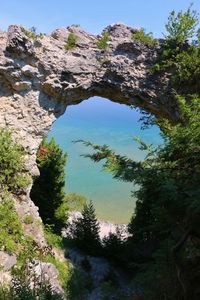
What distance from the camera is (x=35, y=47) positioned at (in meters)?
15.1

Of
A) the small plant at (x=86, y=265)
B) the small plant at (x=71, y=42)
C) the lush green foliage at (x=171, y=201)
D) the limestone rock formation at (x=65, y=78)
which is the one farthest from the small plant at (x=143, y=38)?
the small plant at (x=86, y=265)

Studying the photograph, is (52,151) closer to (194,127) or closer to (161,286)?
(194,127)

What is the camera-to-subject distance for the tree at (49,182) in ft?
64.4

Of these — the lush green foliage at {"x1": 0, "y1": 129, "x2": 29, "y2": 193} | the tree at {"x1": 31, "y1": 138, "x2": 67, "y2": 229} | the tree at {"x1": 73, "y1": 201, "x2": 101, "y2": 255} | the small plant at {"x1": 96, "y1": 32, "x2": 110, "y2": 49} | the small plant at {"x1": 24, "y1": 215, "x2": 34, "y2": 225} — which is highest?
the small plant at {"x1": 96, "y1": 32, "x2": 110, "y2": 49}

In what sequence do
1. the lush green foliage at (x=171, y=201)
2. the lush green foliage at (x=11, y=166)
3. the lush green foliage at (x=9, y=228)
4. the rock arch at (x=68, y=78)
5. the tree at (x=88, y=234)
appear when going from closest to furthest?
the lush green foliage at (x=171, y=201) → the lush green foliage at (x=9, y=228) → the lush green foliage at (x=11, y=166) → the rock arch at (x=68, y=78) → the tree at (x=88, y=234)

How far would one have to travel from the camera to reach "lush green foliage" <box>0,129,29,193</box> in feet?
42.8

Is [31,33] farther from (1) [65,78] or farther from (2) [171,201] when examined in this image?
(2) [171,201]

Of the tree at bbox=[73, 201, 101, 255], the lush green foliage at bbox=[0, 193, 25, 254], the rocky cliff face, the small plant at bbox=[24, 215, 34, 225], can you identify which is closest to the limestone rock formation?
the rocky cliff face

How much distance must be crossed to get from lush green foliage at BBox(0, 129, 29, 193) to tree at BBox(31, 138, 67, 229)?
5.79 meters

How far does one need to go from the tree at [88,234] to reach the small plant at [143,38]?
26.7 ft

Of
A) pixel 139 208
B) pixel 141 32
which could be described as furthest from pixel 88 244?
pixel 141 32

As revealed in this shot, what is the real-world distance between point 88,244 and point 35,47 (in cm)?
911

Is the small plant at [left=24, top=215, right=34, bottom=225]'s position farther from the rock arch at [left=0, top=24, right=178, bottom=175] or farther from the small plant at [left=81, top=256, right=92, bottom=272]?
the small plant at [left=81, top=256, right=92, bottom=272]

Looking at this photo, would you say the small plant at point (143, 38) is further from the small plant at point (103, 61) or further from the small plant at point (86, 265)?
the small plant at point (86, 265)
